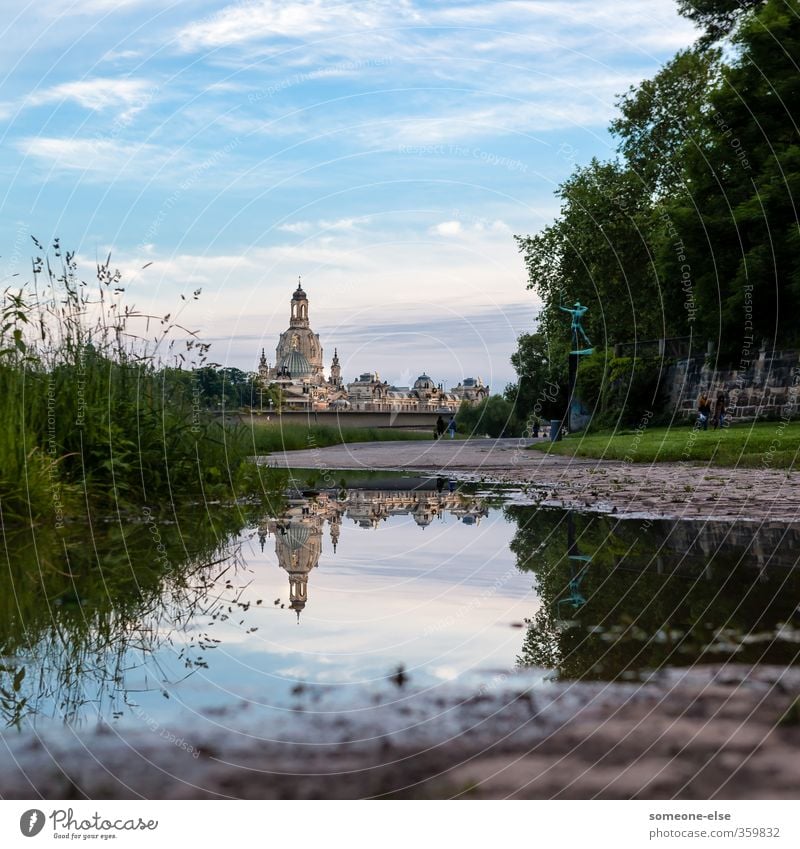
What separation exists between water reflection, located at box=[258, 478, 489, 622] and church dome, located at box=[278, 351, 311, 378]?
87086 millimetres

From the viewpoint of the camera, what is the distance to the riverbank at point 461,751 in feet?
9.75

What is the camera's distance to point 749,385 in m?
34.7

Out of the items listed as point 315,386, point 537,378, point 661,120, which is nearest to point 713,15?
point 661,120

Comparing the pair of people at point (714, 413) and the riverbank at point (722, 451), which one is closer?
the riverbank at point (722, 451)

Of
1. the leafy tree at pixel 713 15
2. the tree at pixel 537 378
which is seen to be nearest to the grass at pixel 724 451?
the leafy tree at pixel 713 15

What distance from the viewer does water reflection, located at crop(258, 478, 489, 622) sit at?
7.54 metres

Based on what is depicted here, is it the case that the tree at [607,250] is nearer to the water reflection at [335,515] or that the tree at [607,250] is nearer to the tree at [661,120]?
the tree at [661,120]

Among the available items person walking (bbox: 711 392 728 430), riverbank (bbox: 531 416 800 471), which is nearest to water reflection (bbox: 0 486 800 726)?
riverbank (bbox: 531 416 800 471)

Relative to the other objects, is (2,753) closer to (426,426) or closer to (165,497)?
(165,497)

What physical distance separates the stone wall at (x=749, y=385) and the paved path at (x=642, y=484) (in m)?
11.4

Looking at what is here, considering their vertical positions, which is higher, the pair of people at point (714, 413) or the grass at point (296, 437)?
the pair of people at point (714, 413)

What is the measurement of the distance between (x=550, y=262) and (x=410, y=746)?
2172 inches

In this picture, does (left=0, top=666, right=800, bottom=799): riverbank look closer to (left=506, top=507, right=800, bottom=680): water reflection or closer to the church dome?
(left=506, top=507, right=800, bottom=680): water reflection

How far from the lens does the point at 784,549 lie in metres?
7.69
